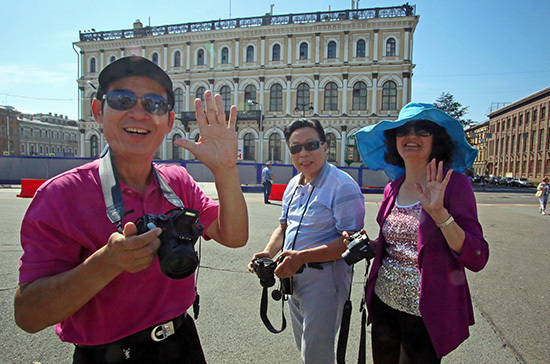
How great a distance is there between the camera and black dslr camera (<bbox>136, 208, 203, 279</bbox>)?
1.12 m

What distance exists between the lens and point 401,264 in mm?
2080

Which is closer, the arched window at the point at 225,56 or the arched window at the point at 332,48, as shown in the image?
the arched window at the point at 332,48

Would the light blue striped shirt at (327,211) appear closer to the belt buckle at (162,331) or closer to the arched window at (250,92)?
the belt buckle at (162,331)

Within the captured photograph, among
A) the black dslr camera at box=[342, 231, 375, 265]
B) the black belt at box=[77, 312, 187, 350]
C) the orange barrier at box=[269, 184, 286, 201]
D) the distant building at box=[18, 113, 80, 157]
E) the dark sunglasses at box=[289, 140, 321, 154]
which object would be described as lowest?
the orange barrier at box=[269, 184, 286, 201]

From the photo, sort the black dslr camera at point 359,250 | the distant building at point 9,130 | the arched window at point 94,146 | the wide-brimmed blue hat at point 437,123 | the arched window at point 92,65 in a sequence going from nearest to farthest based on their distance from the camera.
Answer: the black dslr camera at point 359,250 < the wide-brimmed blue hat at point 437,123 < the arched window at point 94,146 < the arched window at point 92,65 < the distant building at point 9,130

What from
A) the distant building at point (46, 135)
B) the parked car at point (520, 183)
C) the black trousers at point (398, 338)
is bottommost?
the parked car at point (520, 183)

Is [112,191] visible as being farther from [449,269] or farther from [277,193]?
[277,193]

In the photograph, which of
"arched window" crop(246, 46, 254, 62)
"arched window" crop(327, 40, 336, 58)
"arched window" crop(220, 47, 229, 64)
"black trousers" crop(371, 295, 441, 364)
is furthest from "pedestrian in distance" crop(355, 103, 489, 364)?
"arched window" crop(220, 47, 229, 64)

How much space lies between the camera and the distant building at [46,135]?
84.9 metres

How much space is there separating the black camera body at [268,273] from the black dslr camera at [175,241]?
1144 mm

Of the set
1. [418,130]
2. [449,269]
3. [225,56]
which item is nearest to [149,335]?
[449,269]

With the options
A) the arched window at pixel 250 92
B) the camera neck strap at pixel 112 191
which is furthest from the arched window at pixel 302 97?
the camera neck strap at pixel 112 191

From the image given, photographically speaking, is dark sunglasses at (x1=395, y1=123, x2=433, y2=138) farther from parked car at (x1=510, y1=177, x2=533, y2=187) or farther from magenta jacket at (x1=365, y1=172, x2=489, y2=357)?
parked car at (x1=510, y1=177, x2=533, y2=187)

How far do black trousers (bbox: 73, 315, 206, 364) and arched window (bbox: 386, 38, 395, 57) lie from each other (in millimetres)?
37778
